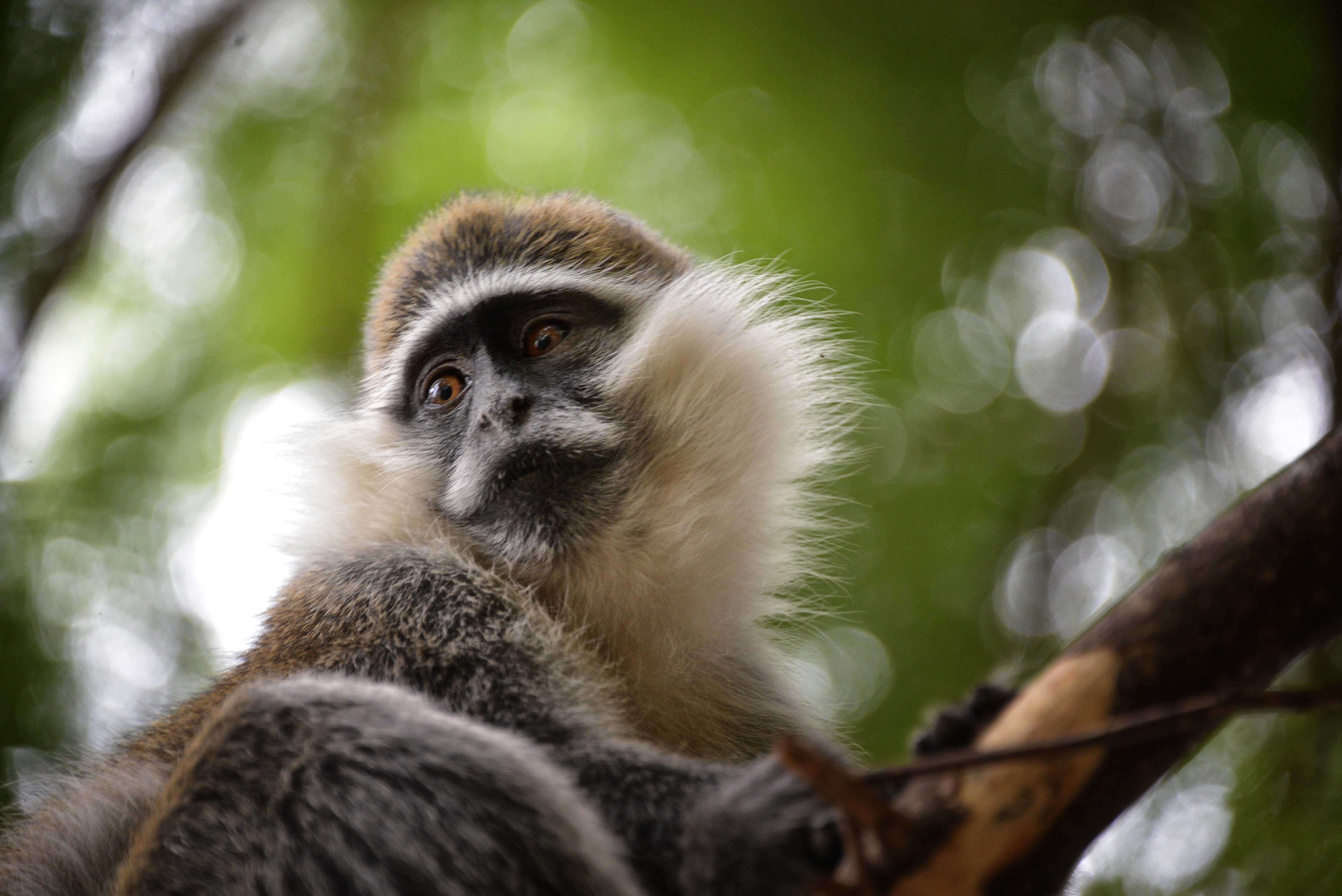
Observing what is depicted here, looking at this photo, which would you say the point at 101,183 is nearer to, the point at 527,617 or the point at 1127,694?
the point at 527,617

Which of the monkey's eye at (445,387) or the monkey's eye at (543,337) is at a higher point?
the monkey's eye at (543,337)

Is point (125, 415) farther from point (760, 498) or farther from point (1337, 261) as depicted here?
point (1337, 261)

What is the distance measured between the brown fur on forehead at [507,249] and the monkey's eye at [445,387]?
33 cm

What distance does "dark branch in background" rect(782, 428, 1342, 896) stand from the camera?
167cm

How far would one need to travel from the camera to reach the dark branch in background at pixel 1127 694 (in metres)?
1.67

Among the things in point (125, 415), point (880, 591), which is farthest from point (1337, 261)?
point (125, 415)

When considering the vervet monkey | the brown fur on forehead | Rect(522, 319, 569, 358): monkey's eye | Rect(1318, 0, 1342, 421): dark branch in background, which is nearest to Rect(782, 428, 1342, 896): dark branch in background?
the vervet monkey

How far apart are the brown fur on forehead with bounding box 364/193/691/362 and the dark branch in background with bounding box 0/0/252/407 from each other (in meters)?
1.75

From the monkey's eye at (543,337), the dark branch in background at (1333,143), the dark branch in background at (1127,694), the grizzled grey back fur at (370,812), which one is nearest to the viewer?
the dark branch in background at (1127,694)

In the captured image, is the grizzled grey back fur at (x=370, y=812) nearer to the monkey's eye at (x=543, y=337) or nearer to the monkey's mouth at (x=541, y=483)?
the monkey's mouth at (x=541, y=483)

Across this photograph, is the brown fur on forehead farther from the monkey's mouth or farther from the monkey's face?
the monkey's mouth

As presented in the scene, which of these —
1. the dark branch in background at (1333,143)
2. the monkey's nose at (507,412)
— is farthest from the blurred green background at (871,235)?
the monkey's nose at (507,412)

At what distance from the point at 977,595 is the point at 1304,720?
180 centimetres

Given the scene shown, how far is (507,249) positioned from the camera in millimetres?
3990
